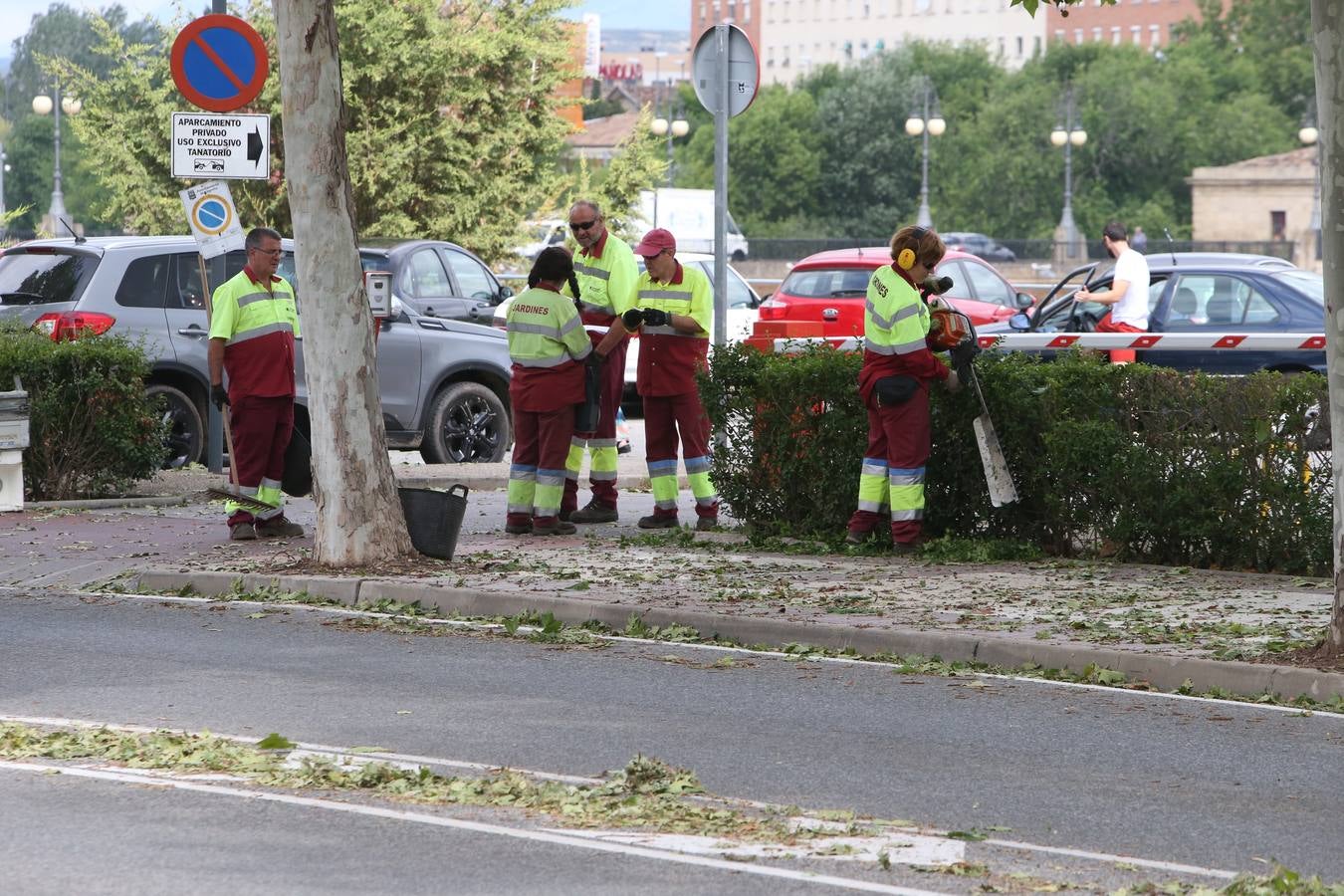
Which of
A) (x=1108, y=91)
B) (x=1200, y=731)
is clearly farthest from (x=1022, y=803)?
(x=1108, y=91)

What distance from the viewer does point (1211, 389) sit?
11.8 m

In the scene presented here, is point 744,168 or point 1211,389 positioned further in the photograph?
point 744,168

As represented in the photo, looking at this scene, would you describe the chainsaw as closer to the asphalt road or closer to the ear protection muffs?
the ear protection muffs

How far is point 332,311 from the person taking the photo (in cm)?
1197

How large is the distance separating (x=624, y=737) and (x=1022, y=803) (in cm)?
155

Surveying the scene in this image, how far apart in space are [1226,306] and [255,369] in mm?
9991

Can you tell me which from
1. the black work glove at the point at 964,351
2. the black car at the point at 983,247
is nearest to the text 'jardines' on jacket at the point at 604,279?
the black work glove at the point at 964,351

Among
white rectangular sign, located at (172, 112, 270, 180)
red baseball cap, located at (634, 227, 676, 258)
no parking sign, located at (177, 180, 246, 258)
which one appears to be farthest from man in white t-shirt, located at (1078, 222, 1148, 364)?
no parking sign, located at (177, 180, 246, 258)

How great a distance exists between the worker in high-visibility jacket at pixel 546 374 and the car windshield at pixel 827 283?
12440mm

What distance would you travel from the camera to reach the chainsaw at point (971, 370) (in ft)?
40.4

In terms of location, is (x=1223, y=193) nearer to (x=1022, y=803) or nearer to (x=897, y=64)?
(x=897, y=64)

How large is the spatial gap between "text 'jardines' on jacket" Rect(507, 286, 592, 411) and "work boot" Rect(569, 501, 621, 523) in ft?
4.00

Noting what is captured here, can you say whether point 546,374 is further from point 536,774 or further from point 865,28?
point 865,28

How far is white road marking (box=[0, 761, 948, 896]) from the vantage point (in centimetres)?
581
